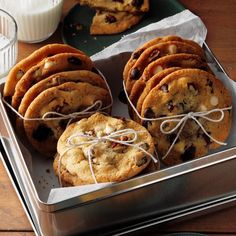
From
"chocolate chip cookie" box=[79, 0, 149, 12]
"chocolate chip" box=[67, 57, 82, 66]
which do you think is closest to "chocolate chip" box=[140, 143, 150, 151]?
"chocolate chip" box=[67, 57, 82, 66]

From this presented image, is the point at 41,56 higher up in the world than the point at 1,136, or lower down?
higher up

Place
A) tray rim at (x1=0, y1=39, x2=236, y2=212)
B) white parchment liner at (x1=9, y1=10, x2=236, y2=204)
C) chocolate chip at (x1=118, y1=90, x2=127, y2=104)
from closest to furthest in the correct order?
tray rim at (x1=0, y1=39, x2=236, y2=212) < white parchment liner at (x1=9, y1=10, x2=236, y2=204) < chocolate chip at (x1=118, y1=90, x2=127, y2=104)

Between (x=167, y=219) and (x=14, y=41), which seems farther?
(x=14, y=41)

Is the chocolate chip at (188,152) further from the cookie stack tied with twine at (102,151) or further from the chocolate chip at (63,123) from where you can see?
the chocolate chip at (63,123)

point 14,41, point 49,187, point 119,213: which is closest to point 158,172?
point 119,213

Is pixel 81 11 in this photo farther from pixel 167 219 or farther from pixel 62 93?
pixel 167 219

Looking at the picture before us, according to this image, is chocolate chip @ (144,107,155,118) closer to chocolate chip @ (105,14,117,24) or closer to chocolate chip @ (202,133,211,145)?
chocolate chip @ (202,133,211,145)

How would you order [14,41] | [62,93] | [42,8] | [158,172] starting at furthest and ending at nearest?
1. [42,8]
2. [14,41]
3. [62,93]
4. [158,172]

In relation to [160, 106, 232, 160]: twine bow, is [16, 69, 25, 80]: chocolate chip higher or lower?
higher
